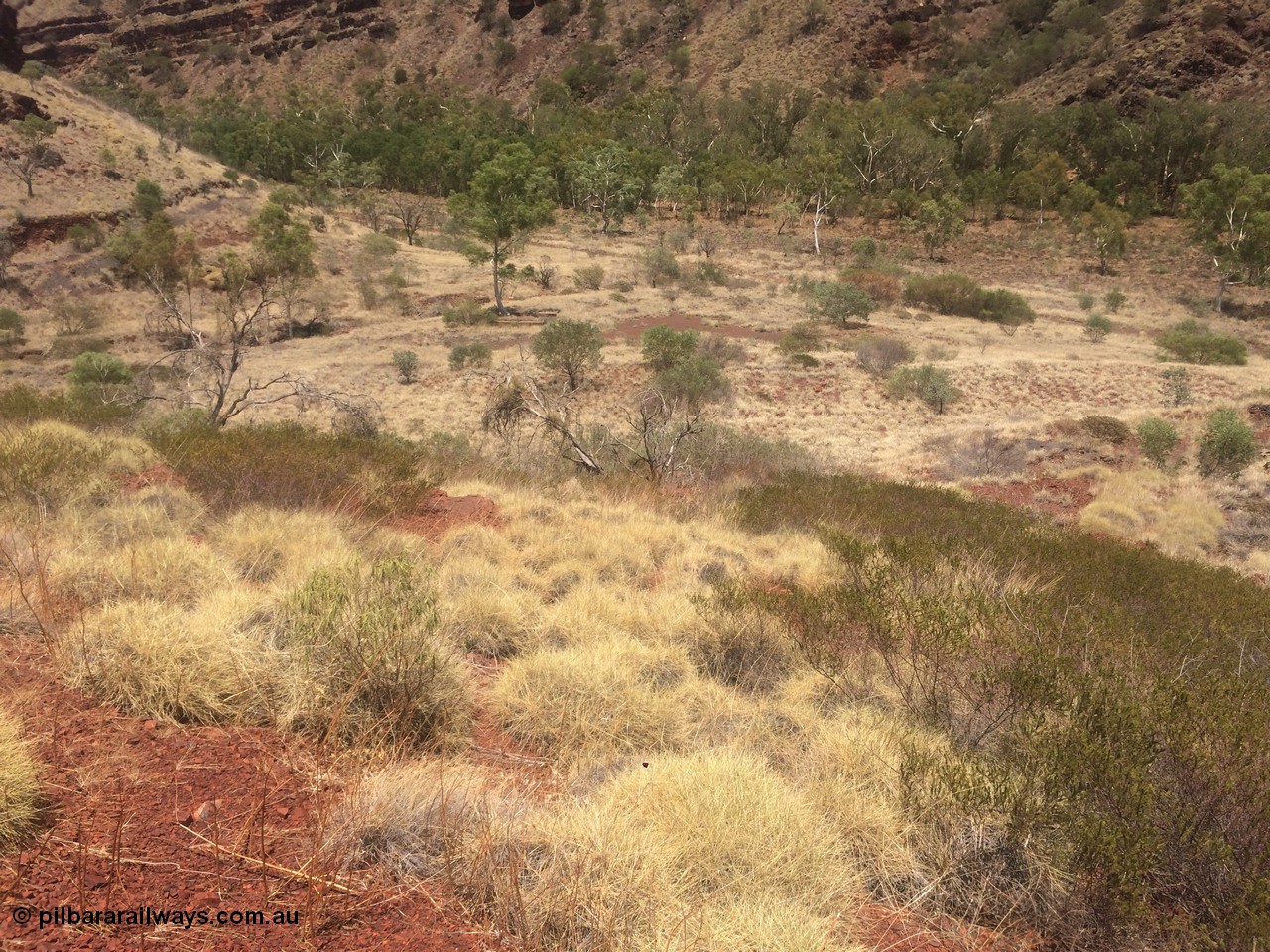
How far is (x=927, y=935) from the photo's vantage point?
7.91 feet

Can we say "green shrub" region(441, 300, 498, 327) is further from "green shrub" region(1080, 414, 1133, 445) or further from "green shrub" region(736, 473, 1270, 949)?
"green shrub" region(736, 473, 1270, 949)

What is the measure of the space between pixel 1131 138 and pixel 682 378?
49.0 m

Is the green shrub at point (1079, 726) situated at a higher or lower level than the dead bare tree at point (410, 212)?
lower

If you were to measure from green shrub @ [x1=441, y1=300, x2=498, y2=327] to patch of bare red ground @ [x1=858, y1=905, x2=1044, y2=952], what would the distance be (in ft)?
84.9

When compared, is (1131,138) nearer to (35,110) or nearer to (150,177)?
(150,177)

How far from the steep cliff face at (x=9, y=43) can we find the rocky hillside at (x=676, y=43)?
4159cm

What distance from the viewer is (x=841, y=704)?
12.8 feet

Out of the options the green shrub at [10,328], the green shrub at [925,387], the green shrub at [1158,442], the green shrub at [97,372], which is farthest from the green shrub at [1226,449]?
the green shrub at [10,328]

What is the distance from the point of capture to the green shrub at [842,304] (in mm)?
27078

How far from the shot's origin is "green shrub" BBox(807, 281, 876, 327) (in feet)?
88.8

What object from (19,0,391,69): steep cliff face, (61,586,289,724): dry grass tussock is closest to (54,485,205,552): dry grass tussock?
(61,586,289,724): dry grass tussock

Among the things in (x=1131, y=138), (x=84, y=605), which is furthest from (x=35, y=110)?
(x=1131, y=138)

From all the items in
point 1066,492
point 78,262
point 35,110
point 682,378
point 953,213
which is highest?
point 35,110

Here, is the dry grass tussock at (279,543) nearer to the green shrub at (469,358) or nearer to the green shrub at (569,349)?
the green shrub at (569,349)
